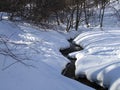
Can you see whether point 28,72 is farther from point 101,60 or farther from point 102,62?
point 101,60

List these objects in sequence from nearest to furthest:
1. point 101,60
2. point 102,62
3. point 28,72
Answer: point 28,72 → point 102,62 → point 101,60

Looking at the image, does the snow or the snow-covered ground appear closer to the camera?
the snow

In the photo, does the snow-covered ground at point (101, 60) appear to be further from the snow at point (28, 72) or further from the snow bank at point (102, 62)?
the snow at point (28, 72)

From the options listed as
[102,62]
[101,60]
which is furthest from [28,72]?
[101,60]

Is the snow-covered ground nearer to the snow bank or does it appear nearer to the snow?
the snow bank

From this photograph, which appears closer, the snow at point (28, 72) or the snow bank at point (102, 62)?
the snow at point (28, 72)

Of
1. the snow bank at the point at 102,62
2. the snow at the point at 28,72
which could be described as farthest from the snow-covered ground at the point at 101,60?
the snow at the point at 28,72

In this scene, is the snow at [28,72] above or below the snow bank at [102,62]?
above

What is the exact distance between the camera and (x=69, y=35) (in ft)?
70.6

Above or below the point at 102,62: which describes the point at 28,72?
above

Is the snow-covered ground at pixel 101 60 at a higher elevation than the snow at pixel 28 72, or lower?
lower

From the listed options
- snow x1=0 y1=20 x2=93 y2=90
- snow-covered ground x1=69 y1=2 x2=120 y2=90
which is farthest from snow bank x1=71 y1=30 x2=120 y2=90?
snow x1=0 y1=20 x2=93 y2=90

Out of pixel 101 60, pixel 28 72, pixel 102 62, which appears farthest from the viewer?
pixel 101 60

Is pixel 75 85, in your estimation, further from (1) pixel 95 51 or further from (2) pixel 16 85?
(1) pixel 95 51
